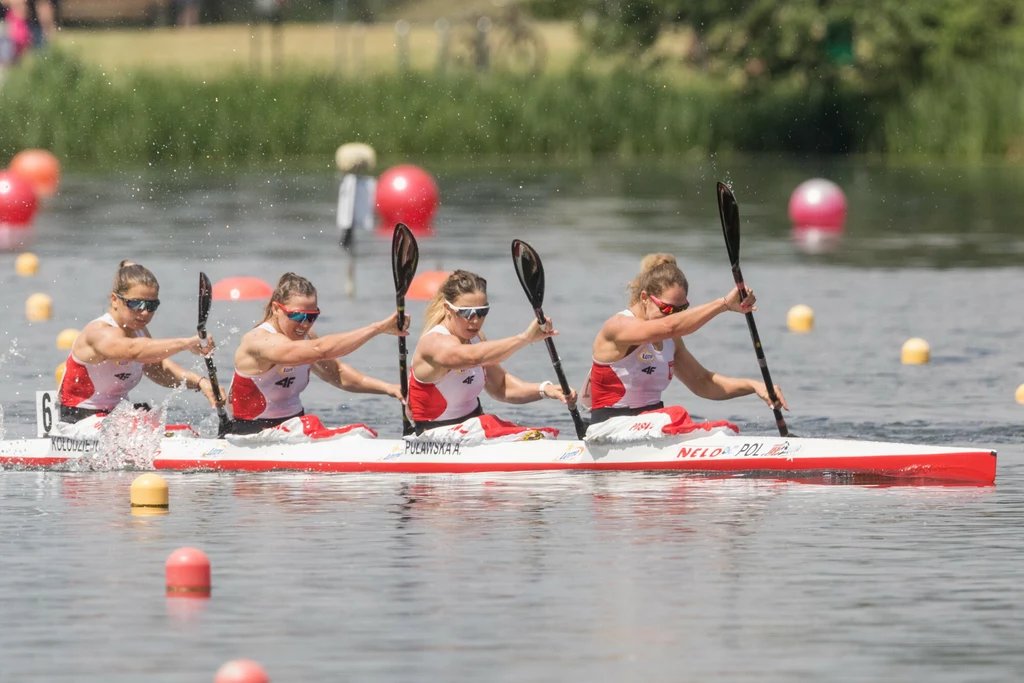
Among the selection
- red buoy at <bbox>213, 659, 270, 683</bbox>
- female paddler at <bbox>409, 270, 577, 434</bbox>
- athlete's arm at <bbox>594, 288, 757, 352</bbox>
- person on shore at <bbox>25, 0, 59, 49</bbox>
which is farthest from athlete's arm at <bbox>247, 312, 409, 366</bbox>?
person on shore at <bbox>25, 0, 59, 49</bbox>

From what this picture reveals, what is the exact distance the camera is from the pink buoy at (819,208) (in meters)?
33.7

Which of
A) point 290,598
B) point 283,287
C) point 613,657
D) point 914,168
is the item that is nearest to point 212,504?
point 283,287

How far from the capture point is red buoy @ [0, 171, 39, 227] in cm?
3238

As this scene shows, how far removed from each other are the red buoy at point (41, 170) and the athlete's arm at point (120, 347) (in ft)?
80.8

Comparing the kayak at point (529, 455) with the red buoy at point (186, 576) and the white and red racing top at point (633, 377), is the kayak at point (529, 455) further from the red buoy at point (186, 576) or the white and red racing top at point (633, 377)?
the red buoy at point (186, 576)

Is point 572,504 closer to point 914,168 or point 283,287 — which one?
point 283,287

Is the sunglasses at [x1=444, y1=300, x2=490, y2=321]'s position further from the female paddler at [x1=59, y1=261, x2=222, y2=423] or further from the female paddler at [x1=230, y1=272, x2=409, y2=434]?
the female paddler at [x1=59, y1=261, x2=222, y2=423]

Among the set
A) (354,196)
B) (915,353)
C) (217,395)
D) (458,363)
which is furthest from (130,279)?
(354,196)

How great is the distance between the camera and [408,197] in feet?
103

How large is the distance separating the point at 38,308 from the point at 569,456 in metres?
10.1

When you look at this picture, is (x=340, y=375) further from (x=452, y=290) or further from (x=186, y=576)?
(x=186, y=576)

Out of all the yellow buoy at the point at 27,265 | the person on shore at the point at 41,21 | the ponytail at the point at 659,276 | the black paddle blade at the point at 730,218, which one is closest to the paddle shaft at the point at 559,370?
the ponytail at the point at 659,276

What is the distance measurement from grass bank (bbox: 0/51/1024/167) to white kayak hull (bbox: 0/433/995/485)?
28.0m

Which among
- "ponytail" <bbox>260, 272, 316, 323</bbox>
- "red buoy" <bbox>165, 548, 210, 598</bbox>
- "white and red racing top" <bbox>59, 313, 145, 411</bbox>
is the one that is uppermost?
"ponytail" <bbox>260, 272, 316, 323</bbox>
